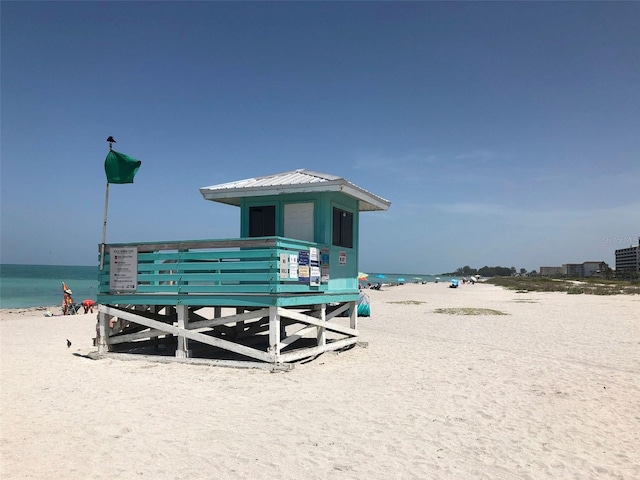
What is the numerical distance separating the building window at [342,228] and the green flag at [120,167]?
14.5ft

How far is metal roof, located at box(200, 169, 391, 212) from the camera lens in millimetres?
10078

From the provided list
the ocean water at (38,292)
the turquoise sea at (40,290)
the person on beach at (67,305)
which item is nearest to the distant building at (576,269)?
the turquoise sea at (40,290)

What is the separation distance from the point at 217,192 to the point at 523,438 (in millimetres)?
7671

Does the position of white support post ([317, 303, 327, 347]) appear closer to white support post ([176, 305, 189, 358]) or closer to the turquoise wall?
the turquoise wall

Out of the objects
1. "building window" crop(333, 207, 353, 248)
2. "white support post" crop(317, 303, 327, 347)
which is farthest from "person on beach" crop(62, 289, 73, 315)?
"building window" crop(333, 207, 353, 248)

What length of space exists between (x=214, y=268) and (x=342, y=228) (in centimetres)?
324

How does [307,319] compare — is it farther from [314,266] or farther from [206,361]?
[206,361]

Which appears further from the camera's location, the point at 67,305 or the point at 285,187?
the point at 67,305

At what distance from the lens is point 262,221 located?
1106 centimetres

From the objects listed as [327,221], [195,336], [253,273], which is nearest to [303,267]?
[253,273]

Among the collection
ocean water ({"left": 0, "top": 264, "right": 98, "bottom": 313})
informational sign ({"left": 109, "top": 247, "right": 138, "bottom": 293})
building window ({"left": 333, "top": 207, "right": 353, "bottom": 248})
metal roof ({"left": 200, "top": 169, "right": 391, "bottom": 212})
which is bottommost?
ocean water ({"left": 0, "top": 264, "right": 98, "bottom": 313})

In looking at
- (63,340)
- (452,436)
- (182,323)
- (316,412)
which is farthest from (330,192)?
(63,340)

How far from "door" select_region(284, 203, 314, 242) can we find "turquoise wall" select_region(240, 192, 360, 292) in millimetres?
91

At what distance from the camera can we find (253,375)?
8680 mm
